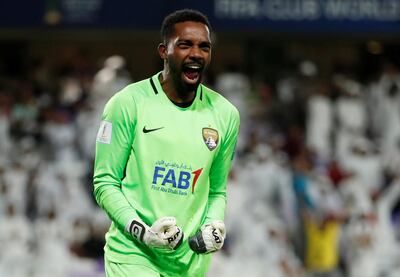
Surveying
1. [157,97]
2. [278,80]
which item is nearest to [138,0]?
[278,80]

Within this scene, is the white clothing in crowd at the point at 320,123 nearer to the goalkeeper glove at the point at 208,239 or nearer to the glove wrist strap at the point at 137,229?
the goalkeeper glove at the point at 208,239

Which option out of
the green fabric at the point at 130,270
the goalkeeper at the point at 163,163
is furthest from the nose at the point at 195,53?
the green fabric at the point at 130,270

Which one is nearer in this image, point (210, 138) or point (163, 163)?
point (163, 163)

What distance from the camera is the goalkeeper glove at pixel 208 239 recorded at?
4781 millimetres

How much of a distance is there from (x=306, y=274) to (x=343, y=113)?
252 cm

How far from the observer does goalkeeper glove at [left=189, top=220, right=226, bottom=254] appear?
4.78 m

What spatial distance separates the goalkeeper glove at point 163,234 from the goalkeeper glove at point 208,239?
0.45 feet

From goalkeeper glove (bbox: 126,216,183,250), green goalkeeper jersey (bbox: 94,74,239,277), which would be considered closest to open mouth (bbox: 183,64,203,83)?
green goalkeeper jersey (bbox: 94,74,239,277)

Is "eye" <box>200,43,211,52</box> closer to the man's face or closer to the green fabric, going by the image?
the man's face

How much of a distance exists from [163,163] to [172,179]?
91 mm

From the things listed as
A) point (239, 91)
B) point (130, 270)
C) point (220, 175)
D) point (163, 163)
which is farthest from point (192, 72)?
point (239, 91)

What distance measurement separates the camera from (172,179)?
493 cm

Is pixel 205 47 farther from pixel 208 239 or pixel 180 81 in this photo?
pixel 208 239

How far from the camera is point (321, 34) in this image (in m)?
14.7
